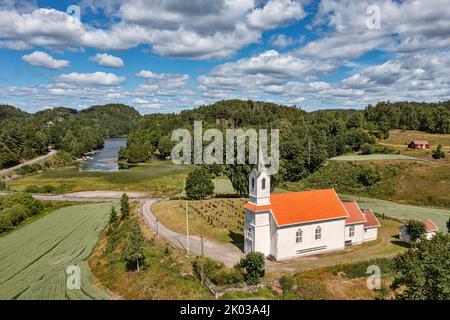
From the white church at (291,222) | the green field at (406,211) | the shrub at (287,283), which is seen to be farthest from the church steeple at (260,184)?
the green field at (406,211)

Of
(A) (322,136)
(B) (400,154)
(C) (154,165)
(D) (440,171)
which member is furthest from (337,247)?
(C) (154,165)

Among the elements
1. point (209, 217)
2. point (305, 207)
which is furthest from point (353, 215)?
point (209, 217)

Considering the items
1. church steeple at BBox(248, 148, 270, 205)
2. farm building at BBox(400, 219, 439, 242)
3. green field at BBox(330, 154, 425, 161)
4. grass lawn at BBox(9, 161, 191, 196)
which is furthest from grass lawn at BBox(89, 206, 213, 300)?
green field at BBox(330, 154, 425, 161)

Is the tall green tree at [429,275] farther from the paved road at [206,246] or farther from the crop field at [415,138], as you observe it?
the crop field at [415,138]

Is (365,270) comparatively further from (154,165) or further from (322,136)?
(154,165)

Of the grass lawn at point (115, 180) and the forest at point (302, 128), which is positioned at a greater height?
the forest at point (302, 128)

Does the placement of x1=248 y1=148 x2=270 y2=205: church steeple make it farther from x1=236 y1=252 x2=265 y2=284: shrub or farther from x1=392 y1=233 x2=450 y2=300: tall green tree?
x1=392 y1=233 x2=450 y2=300: tall green tree
